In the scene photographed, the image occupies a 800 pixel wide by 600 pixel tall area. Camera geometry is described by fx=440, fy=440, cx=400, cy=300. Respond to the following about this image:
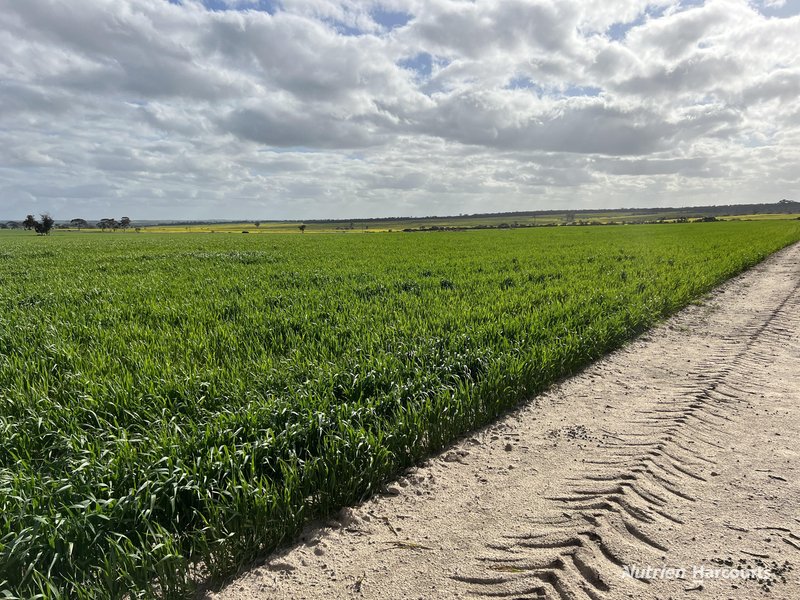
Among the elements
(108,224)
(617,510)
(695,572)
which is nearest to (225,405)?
(617,510)

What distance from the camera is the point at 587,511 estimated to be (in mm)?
3459

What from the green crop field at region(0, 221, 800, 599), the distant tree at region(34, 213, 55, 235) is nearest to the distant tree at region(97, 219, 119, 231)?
the distant tree at region(34, 213, 55, 235)

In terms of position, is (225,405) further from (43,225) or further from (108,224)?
(108,224)

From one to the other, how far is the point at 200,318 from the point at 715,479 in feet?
28.3

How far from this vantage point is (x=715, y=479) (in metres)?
3.84

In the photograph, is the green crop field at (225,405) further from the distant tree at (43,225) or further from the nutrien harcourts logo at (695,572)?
the distant tree at (43,225)

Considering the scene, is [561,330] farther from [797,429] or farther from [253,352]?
[253,352]

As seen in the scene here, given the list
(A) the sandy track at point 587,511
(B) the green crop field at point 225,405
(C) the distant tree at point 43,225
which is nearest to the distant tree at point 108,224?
(C) the distant tree at point 43,225

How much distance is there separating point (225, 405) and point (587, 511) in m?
3.59

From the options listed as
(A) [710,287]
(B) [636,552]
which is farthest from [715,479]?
(A) [710,287]

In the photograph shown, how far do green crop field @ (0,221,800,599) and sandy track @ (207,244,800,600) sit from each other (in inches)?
13.0

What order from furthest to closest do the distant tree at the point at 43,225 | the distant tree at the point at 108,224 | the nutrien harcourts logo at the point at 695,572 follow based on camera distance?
the distant tree at the point at 108,224 → the distant tree at the point at 43,225 → the nutrien harcourts logo at the point at 695,572

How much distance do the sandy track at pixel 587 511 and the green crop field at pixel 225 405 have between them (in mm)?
329

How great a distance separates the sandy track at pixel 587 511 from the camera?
111 inches
